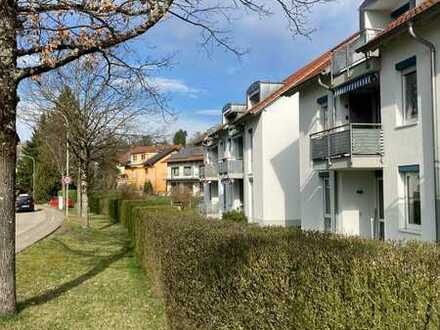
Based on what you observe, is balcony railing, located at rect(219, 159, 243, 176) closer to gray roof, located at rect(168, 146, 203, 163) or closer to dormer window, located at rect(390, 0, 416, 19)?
dormer window, located at rect(390, 0, 416, 19)

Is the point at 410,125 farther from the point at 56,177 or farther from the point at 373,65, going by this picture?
the point at 56,177

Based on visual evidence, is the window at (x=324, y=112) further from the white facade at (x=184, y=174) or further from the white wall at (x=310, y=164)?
the white facade at (x=184, y=174)

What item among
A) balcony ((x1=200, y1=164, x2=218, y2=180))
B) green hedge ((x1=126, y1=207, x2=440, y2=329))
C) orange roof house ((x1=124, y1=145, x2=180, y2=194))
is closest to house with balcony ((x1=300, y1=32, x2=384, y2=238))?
green hedge ((x1=126, y1=207, x2=440, y2=329))

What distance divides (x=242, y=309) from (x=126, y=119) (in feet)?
80.4

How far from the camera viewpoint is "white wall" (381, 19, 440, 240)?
13906 mm

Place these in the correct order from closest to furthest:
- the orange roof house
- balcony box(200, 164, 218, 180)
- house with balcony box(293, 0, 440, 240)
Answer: house with balcony box(293, 0, 440, 240) → balcony box(200, 164, 218, 180) → the orange roof house

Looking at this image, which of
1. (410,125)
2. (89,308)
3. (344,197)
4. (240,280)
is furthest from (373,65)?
(240,280)

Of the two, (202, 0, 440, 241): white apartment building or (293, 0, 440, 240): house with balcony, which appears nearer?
(202, 0, 440, 241): white apartment building

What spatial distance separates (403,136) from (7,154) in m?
11.9

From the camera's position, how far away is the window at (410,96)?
15.0 metres

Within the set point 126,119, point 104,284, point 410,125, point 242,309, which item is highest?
point 126,119

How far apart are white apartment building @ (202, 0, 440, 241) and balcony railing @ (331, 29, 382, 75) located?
4 cm

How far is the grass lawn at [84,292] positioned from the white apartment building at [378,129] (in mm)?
8298

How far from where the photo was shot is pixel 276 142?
101 ft
